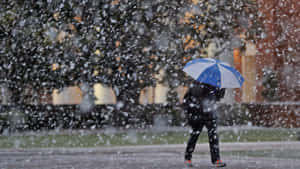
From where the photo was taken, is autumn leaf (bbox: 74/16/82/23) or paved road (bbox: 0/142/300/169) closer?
paved road (bbox: 0/142/300/169)

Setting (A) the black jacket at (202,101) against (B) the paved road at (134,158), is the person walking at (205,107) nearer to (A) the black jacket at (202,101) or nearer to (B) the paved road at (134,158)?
(A) the black jacket at (202,101)

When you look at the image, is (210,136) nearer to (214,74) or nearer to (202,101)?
(202,101)

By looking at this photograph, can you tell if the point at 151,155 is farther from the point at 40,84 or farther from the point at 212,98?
the point at 40,84

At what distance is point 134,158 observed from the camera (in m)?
10.3

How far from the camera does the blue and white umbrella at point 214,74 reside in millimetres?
8172

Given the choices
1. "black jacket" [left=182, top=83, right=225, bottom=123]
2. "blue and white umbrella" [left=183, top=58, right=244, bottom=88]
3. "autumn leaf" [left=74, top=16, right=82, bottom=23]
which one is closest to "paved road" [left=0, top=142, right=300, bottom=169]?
"black jacket" [left=182, top=83, right=225, bottom=123]

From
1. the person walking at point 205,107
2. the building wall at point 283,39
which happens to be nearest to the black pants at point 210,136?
the person walking at point 205,107

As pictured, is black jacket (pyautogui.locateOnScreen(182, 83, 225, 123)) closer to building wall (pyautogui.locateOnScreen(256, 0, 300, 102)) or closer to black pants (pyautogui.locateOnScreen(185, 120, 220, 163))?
black pants (pyautogui.locateOnScreen(185, 120, 220, 163))

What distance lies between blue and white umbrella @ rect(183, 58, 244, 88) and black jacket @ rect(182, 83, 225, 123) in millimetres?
139

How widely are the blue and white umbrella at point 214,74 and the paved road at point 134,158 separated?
131 centimetres

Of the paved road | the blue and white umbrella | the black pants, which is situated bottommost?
the paved road

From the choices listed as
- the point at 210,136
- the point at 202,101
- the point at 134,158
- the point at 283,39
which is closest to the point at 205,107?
the point at 202,101

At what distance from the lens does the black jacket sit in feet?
26.8

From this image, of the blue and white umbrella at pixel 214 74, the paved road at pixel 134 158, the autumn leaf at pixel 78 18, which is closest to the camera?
the blue and white umbrella at pixel 214 74
